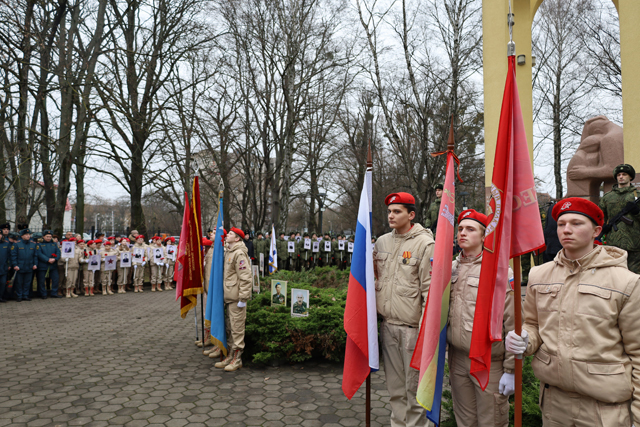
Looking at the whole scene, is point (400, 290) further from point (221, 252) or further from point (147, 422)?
point (221, 252)

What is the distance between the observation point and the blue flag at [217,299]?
6.60 meters

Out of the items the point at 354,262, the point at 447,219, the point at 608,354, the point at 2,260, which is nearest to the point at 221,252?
the point at 354,262

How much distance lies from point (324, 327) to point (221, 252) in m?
1.99

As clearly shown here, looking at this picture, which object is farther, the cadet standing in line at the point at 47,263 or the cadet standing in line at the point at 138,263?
the cadet standing in line at the point at 138,263

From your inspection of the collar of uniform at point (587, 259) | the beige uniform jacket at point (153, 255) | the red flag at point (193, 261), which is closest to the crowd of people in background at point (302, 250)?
the beige uniform jacket at point (153, 255)

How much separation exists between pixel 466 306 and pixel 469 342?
0.88ft

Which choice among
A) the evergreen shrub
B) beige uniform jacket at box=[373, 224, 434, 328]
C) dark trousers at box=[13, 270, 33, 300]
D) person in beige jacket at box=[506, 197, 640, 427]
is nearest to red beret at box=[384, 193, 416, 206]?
beige uniform jacket at box=[373, 224, 434, 328]

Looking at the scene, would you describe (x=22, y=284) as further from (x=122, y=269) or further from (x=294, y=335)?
(x=294, y=335)

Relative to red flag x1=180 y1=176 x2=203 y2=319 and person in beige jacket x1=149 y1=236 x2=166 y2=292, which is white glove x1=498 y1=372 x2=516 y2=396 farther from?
person in beige jacket x1=149 y1=236 x2=166 y2=292

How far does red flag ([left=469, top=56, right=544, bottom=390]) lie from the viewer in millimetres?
2748

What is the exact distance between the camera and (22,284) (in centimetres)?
1362

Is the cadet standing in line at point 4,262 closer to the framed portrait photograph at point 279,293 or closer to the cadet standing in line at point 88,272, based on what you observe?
the cadet standing in line at point 88,272

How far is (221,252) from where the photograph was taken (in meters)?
6.89

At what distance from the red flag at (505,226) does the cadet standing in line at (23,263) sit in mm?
14315
